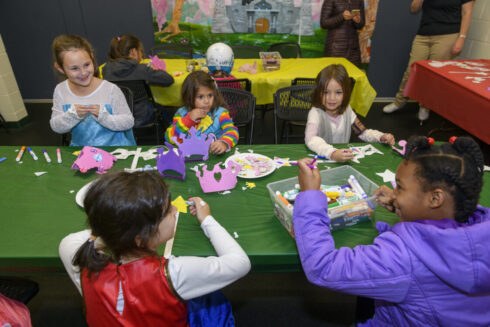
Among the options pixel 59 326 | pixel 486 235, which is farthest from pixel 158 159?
pixel 486 235

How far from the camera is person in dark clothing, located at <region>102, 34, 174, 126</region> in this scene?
9.18 feet

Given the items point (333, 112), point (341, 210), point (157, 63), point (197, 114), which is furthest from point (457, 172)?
point (157, 63)

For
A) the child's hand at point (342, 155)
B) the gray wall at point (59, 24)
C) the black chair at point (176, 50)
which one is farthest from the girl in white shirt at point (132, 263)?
the gray wall at point (59, 24)

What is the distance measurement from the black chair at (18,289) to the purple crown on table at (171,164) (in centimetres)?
65

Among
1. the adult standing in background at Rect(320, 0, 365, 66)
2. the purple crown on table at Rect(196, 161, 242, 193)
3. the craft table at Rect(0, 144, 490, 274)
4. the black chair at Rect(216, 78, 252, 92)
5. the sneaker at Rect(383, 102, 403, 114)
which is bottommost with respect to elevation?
the sneaker at Rect(383, 102, 403, 114)

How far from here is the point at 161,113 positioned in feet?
10.9

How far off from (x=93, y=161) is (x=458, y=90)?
2.84 m

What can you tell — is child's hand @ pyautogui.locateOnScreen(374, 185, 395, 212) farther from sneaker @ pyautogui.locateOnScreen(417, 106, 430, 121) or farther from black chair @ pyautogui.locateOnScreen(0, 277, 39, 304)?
sneaker @ pyautogui.locateOnScreen(417, 106, 430, 121)

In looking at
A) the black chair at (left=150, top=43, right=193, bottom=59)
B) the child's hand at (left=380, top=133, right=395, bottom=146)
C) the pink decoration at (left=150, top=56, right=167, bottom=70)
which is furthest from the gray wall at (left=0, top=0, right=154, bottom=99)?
the child's hand at (left=380, top=133, right=395, bottom=146)

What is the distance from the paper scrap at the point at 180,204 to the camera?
1.22 metres

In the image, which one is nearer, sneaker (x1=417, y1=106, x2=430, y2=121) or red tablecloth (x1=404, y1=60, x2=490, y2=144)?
red tablecloth (x1=404, y1=60, x2=490, y2=144)

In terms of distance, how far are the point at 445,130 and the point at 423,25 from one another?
4.25ft

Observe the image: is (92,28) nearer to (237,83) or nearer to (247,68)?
(247,68)

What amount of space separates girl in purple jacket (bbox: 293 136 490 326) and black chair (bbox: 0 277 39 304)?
3.36ft
